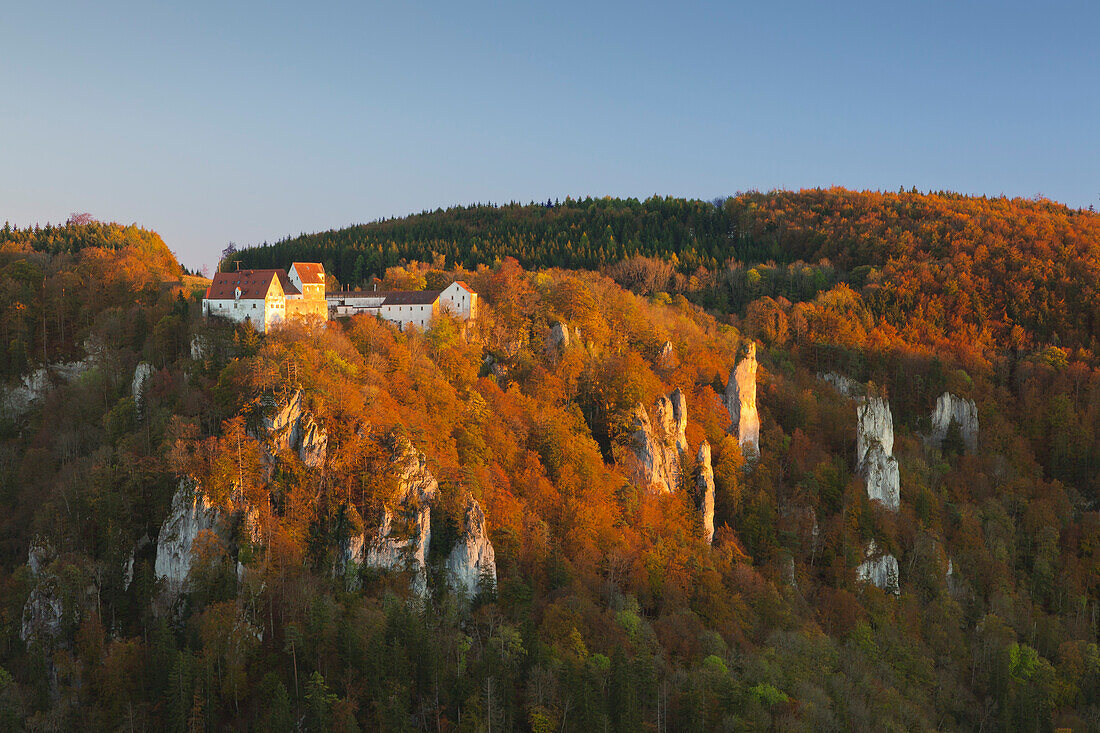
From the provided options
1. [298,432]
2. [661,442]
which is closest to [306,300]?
[298,432]

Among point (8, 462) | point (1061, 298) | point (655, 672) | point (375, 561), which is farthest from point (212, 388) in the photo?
point (1061, 298)

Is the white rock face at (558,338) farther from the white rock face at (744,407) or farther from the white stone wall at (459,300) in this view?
the white rock face at (744,407)

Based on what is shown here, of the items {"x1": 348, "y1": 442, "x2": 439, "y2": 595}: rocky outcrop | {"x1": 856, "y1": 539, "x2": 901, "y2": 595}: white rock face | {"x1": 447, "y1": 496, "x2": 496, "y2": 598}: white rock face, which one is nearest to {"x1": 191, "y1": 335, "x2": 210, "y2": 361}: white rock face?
{"x1": 348, "y1": 442, "x2": 439, "y2": 595}: rocky outcrop

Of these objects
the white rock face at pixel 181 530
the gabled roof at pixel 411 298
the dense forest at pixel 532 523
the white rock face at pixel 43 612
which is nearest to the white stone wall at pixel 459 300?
the gabled roof at pixel 411 298

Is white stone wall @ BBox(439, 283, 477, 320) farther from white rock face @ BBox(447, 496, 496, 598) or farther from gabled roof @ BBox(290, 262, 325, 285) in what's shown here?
white rock face @ BBox(447, 496, 496, 598)

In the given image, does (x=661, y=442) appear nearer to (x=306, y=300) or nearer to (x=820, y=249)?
(x=306, y=300)
